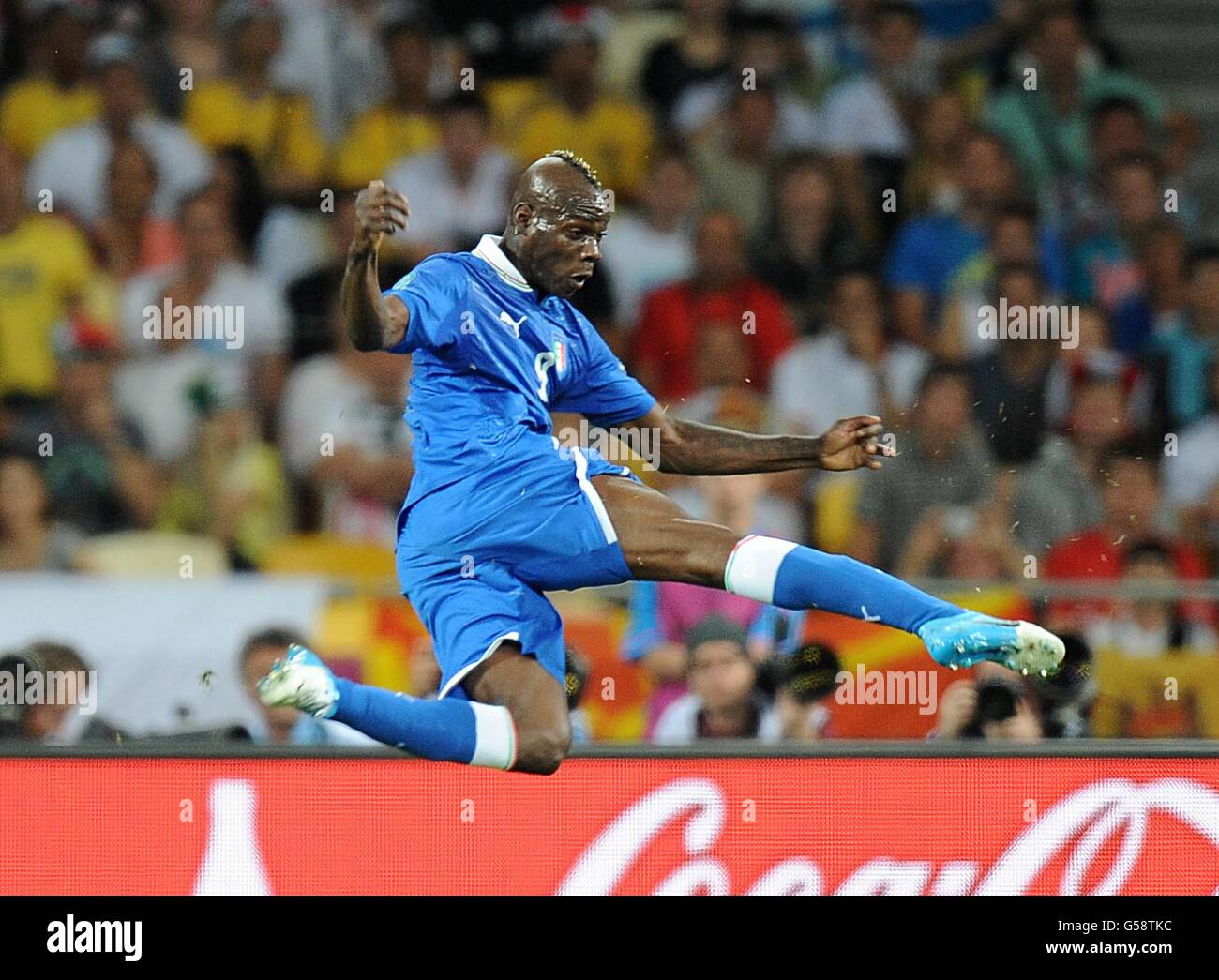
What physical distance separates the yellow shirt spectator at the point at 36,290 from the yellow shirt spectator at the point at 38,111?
1.56ft

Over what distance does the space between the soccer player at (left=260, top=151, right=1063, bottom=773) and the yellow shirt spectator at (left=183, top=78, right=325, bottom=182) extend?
340 centimetres

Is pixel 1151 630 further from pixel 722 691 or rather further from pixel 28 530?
pixel 28 530

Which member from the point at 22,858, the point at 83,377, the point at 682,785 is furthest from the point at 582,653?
the point at 83,377

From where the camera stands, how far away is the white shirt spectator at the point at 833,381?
25.0 feet

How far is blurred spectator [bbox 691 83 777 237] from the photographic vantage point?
330 inches

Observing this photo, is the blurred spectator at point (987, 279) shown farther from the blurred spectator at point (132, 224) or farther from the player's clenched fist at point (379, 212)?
the player's clenched fist at point (379, 212)

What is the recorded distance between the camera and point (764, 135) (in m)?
8.58

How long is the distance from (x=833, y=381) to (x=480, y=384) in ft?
9.37

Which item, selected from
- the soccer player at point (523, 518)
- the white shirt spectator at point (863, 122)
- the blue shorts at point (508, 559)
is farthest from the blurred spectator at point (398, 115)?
the blue shorts at point (508, 559)

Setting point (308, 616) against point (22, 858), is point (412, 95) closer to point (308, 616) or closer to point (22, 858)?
point (308, 616)

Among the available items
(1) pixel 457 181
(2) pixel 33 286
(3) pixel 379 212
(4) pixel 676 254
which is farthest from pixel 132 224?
(3) pixel 379 212

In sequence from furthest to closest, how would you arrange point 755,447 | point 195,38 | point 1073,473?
point 195,38 → point 1073,473 → point 755,447

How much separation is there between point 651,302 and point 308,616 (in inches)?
86.4

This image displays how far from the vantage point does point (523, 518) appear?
5.05 m
